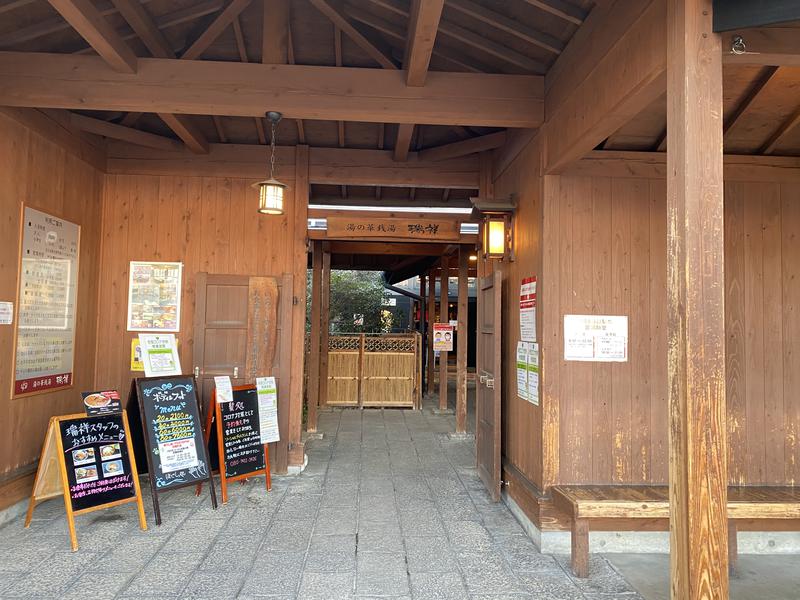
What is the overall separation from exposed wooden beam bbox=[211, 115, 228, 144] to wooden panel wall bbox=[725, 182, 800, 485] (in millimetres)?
4484

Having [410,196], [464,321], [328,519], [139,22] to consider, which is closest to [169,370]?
[328,519]

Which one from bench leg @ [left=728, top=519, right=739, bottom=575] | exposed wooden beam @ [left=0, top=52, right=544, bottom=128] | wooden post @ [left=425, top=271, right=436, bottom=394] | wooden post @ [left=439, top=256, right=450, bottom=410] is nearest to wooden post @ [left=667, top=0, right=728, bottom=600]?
bench leg @ [left=728, top=519, right=739, bottom=575]

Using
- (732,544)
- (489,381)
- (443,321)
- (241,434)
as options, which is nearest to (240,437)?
(241,434)

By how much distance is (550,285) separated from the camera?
3697mm

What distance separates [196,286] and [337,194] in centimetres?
238

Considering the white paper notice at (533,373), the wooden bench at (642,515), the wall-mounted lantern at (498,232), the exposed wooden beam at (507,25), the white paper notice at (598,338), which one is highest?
the exposed wooden beam at (507,25)

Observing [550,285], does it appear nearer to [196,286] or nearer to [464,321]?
[196,286]

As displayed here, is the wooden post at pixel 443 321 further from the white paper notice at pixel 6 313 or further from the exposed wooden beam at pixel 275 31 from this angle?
the white paper notice at pixel 6 313

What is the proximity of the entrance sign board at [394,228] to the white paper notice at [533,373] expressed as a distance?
7.80 ft

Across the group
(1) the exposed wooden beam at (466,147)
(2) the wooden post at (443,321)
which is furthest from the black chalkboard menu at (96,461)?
(2) the wooden post at (443,321)

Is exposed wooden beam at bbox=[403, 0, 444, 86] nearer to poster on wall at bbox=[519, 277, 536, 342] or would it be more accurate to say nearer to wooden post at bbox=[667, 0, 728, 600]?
wooden post at bbox=[667, 0, 728, 600]

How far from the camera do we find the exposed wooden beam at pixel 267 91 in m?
3.72

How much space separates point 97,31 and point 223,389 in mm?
2885

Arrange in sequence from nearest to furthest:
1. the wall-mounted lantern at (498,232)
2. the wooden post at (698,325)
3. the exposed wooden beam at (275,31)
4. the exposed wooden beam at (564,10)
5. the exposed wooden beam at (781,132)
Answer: the wooden post at (698,325)
the exposed wooden beam at (564,10)
the exposed wooden beam at (781,132)
the exposed wooden beam at (275,31)
the wall-mounted lantern at (498,232)
